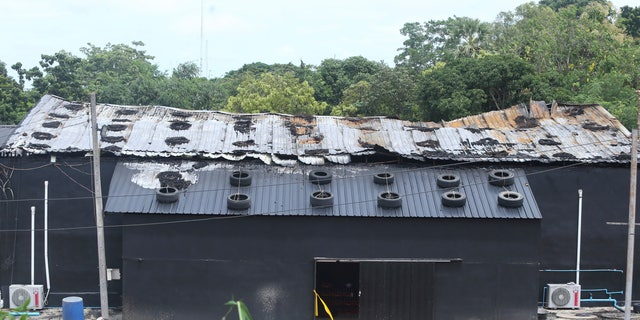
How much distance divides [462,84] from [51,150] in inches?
1014

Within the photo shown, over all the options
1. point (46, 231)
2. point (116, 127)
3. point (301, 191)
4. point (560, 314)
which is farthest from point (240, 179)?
point (560, 314)

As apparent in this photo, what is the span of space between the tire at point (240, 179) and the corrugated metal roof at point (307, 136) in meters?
0.96

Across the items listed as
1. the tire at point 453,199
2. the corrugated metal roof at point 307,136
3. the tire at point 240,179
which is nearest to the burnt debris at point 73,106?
the corrugated metal roof at point 307,136

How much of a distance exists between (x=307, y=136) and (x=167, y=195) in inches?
231

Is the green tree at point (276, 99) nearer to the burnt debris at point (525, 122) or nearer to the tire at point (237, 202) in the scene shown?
the burnt debris at point (525, 122)

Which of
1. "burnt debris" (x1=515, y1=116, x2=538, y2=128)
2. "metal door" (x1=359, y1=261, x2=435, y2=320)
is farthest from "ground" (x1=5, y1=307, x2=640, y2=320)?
"burnt debris" (x1=515, y1=116, x2=538, y2=128)

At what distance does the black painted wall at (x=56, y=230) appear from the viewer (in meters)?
21.0

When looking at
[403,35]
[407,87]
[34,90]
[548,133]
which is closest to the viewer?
[548,133]

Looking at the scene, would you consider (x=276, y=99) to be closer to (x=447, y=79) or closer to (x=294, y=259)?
(x=447, y=79)

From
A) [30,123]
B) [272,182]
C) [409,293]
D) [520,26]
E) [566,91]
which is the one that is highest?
[520,26]


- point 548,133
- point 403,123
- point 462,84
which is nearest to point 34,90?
point 462,84

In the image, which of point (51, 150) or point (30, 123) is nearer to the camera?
point (51, 150)

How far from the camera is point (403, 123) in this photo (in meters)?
24.9

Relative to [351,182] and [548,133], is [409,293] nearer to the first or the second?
[351,182]
